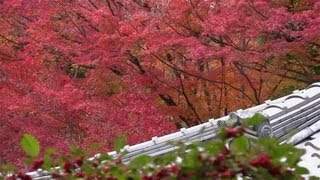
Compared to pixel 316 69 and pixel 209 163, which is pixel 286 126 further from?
pixel 316 69

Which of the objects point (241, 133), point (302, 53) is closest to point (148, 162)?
point (241, 133)

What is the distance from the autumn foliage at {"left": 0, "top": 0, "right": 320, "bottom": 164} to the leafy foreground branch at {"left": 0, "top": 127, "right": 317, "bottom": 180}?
19.4 ft

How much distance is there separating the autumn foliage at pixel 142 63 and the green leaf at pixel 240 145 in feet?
20.0

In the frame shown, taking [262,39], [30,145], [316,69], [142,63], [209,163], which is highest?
[262,39]

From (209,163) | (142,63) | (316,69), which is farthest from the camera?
(316,69)

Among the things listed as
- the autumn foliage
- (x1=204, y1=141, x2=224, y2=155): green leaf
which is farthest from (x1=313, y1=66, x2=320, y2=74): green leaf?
(x1=204, y1=141, x2=224, y2=155): green leaf

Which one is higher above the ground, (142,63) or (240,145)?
(142,63)

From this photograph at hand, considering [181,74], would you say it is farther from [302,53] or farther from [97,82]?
[302,53]

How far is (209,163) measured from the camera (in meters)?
1.49

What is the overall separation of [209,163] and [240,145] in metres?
0.11

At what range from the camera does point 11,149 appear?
888cm

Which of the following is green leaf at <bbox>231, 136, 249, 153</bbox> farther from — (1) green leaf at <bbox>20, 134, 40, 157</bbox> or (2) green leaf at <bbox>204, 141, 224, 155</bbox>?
(1) green leaf at <bbox>20, 134, 40, 157</bbox>

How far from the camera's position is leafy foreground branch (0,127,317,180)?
58.5 inches

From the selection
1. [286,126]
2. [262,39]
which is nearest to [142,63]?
[262,39]
